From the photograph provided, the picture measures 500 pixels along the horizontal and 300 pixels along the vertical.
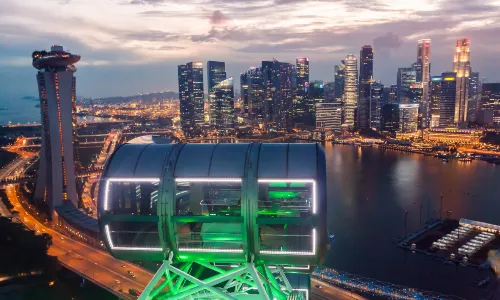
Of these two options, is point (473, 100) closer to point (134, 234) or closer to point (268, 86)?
point (268, 86)

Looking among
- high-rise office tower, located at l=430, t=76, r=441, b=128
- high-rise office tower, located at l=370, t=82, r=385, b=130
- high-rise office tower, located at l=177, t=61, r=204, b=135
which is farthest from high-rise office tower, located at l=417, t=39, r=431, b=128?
high-rise office tower, located at l=177, t=61, r=204, b=135

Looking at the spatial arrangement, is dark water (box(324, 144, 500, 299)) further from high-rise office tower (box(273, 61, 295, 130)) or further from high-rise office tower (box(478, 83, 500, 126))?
high-rise office tower (box(478, 83, 500, 126))

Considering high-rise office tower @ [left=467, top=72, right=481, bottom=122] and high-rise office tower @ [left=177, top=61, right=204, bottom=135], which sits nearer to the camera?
high-rise office tower @ [left=177, top=61, right=204, bottom=135]

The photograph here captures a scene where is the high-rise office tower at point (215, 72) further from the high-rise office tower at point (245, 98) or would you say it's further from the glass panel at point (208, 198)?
the glass panel at point (208, 198)

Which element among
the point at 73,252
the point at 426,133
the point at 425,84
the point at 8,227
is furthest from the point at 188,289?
the point at 425,84

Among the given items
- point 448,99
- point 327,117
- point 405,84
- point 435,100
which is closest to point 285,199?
point 327,117

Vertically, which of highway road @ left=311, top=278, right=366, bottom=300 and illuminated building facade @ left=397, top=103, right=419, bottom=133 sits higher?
illuminated building facade @ left=397, top=103, right=419, bottom=133
